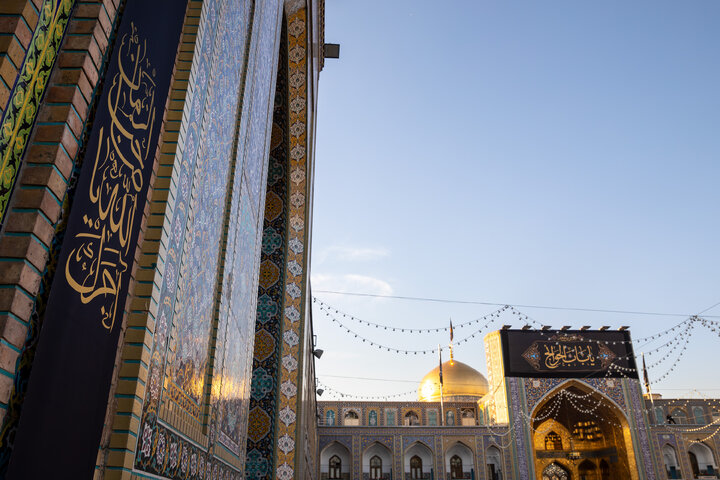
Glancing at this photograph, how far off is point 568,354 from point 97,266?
16587 millimetres

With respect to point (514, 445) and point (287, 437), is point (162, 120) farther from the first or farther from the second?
point (514, 445)

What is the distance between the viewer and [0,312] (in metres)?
0.64

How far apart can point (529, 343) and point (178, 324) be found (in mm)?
15759

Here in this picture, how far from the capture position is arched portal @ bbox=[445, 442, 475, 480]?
15953 millimetres

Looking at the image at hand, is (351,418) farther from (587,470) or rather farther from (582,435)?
(587,470)

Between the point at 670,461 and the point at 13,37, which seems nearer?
the point at 13,37

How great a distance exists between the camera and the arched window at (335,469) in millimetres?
15953

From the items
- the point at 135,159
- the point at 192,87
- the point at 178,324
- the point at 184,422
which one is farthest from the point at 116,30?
the point at 184,422

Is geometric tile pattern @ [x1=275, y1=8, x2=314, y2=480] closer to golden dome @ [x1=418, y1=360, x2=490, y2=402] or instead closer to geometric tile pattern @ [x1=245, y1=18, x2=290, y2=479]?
geometric tile pattern @ [x1=245, y1=18, x2=290, y2=479]

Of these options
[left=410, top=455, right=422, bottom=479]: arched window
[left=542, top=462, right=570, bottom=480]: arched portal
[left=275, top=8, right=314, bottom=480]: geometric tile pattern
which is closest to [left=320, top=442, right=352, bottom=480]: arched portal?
[left=410, top=455, right=422, bottom=479]: arched window

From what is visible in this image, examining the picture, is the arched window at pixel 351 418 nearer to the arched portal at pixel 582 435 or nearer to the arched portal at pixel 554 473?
the arched portal at pixel 582 435

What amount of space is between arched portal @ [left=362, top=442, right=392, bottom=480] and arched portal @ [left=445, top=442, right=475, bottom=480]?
1.75 m

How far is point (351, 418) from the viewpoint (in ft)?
58.0

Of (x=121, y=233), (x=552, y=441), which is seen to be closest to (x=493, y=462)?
(x=552, y=441)
